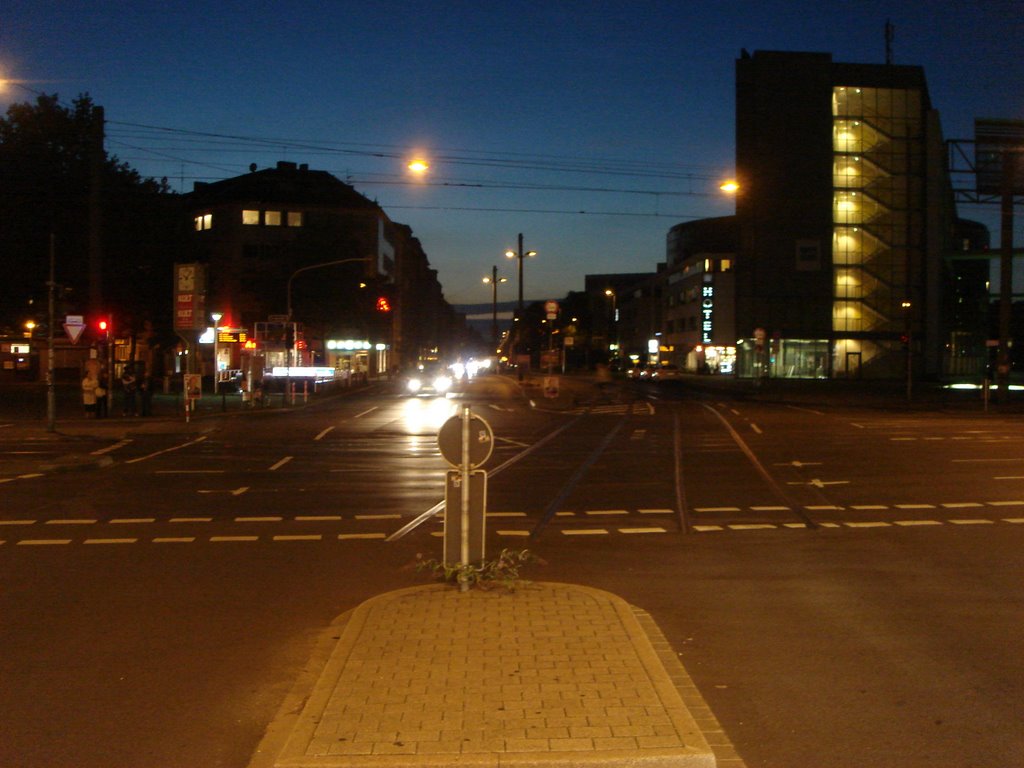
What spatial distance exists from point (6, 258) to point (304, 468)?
30.6 m

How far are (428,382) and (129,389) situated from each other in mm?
30423

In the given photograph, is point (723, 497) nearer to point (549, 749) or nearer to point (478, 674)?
point (478, 674)

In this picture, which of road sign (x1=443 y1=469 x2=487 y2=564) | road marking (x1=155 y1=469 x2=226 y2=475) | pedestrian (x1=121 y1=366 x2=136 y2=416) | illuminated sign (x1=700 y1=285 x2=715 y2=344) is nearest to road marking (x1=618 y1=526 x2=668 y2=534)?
road sign (x1=443 y1=469 x2=487 y2=564)

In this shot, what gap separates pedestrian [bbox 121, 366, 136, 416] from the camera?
112ft

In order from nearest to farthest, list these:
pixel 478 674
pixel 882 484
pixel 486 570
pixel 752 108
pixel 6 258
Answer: pixel 478 674 → pixel 486 570 → pixel 882 484 → pixel 6 258 → pixel 752 108

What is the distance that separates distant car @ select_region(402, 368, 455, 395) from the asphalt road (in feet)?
120

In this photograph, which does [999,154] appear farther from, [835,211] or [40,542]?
[40,542]

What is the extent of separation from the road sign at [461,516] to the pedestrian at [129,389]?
93.6 feet

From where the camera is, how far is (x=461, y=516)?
8.30 meters

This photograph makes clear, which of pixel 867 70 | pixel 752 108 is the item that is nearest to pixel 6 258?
pixel 752 108

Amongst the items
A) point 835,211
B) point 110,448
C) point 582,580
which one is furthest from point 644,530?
point 835,211

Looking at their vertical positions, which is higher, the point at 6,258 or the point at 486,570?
the point at 6,258

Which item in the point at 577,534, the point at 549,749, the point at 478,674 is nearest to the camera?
the point at 549,749

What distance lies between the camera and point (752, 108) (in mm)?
75375
